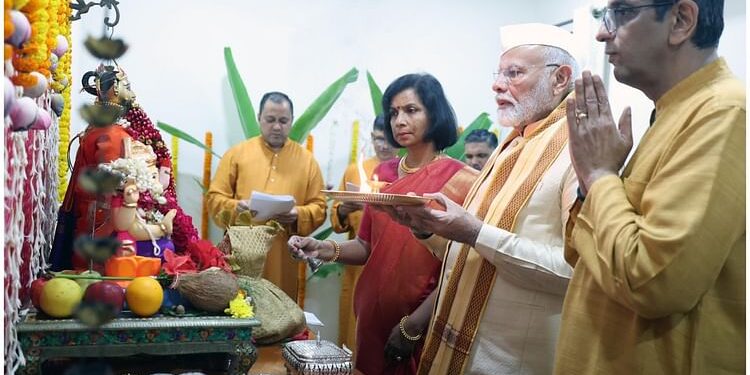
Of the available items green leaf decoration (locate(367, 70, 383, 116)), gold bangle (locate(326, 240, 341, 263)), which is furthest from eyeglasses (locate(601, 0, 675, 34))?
green leaf decoration (locate(367, 70, 383, 116))

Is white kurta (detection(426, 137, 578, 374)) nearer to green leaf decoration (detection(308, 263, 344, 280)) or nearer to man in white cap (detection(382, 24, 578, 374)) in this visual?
man in white cap (detection(382, 24, 578, 374))

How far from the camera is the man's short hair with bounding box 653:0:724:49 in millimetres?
1237

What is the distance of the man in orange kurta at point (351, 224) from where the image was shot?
448 cm

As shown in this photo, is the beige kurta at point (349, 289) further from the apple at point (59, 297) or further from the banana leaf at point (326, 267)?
the apple at point (59, 297)

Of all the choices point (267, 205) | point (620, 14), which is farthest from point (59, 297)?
point (267, 205)

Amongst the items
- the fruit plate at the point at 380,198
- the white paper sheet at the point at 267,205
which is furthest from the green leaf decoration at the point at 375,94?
the fruit plate at the point at 380,198

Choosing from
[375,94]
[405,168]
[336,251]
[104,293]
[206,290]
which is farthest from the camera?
[375,94]

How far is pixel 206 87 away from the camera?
509cm

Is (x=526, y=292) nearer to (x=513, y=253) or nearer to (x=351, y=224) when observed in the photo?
(x=513, y=253)

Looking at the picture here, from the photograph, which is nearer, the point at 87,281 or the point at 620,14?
the point at 620,14

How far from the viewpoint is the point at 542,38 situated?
2080 mm

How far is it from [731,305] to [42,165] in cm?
153

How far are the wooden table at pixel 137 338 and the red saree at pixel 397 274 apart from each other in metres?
0.75

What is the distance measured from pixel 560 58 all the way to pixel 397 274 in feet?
2.82
